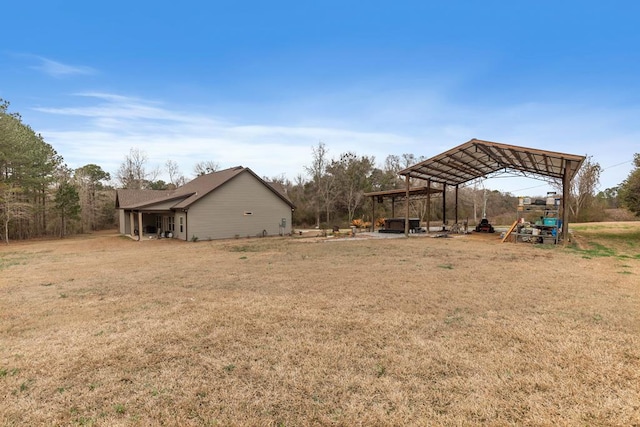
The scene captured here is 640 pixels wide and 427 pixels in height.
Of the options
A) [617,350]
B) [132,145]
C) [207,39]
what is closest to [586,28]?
[617,350]

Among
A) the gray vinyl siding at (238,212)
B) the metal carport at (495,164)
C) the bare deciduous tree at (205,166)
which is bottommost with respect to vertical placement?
the gray vinyl siding at (238,212)

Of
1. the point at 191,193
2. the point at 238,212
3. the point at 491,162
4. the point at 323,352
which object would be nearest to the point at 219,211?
the point at 238,212

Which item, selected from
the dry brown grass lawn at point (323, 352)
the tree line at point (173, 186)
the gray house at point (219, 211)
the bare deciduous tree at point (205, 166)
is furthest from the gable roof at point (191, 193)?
the bare deciduous tree at point (205, 166)

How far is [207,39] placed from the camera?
13.6 meters

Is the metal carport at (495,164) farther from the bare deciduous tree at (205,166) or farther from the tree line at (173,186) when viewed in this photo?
the bare deciduous tree at (205,166)

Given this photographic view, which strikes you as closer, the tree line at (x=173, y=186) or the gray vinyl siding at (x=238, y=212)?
the gray vinyl siding at (x=238, y=212)

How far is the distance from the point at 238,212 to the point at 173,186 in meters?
27.2

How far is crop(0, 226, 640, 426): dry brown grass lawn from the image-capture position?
233 centimetres

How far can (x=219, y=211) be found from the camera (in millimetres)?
18859

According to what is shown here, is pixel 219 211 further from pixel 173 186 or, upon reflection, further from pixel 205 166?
pixel 173 186

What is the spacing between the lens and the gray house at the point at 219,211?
59.2 feet

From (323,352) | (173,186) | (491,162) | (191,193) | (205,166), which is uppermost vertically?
(205,166)

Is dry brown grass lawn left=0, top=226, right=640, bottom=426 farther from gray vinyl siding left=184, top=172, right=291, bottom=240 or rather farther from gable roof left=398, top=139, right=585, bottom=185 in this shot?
gray vinyl siding left=184, top=172, right=291, bottom=240

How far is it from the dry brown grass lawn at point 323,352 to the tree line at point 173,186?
14695mm
